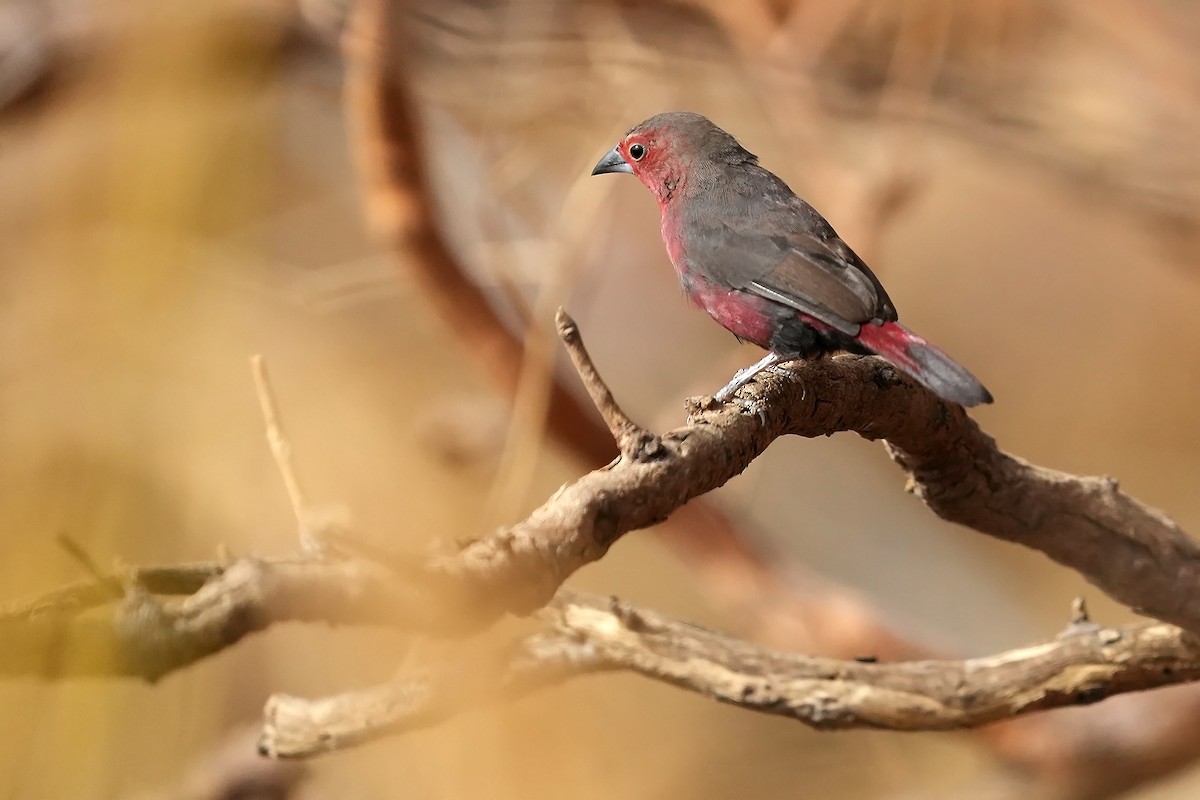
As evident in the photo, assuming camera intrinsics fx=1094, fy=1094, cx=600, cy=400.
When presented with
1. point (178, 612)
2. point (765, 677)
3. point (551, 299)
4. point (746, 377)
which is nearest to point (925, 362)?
point (746, 377)

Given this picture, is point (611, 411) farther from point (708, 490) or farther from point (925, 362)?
point (925, 362)

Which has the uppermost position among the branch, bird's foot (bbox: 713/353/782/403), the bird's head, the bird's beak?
the bird's beak

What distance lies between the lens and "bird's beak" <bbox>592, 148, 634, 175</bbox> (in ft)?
7.64

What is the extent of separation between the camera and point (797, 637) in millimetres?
3535

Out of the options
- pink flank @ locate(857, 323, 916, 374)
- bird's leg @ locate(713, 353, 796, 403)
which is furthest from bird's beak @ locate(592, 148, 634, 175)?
pink flank @ locate(857, 323, 916, 374)

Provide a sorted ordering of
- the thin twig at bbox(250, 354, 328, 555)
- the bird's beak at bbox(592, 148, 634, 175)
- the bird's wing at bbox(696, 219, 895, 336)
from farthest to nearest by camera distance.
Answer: the bird's beak at bbox(592, 148, 634, 175) < the bird's wing at bbox(696, 219, 895, 336) < the thin twig at bbox(250, 354, 328, 555)

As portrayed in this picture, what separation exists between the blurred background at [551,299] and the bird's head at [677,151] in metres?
0.77

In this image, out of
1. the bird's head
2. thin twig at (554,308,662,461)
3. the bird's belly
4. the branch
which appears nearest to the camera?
the branch

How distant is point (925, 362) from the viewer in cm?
162

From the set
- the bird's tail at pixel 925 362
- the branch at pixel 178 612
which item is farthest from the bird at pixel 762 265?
the branch at pixel 178 612

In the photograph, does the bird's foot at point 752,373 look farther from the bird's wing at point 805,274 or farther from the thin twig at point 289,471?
the thin twig at point 289,471

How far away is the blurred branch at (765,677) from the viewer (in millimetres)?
2033

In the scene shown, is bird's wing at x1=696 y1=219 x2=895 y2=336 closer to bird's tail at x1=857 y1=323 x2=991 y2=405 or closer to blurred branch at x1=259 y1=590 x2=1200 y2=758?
bird's tail at x1=857 y1=323 x2=991 y2=405

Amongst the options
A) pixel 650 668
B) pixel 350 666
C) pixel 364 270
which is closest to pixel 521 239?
pixel 364 270
